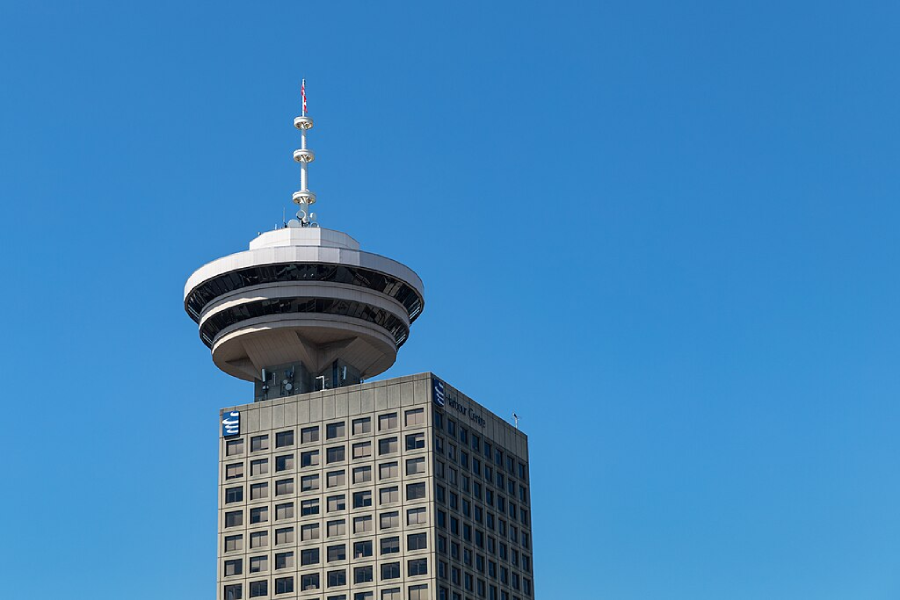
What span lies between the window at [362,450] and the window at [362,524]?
24.0ft

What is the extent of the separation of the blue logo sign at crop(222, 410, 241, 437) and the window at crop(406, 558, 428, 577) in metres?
27.9

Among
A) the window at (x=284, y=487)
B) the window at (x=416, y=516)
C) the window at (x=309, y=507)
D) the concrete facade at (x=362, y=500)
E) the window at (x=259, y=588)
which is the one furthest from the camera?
the window at (x=284, y=487)

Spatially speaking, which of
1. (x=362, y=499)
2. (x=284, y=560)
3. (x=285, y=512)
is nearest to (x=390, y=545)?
(x=362, y=499)

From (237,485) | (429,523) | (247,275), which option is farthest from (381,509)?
(247,275)

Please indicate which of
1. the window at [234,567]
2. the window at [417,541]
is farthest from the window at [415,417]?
the window at [234,567]

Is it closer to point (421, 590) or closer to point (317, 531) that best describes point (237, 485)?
point (317, 531)

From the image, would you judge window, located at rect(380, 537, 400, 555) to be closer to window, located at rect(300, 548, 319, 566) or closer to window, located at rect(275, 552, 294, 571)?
window, located at rect(300, 548, 319, 566)

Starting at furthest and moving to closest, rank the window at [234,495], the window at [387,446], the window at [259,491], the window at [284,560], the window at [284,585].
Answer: the window at [234,495] < the window at [259,491] < the window at [387,446] < the window at [284,560] < the window at [284,585]

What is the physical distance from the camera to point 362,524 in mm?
186000

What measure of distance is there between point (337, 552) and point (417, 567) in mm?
9860

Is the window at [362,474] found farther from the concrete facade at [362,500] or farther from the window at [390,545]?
the window at [390,545]

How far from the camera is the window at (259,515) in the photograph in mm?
190375

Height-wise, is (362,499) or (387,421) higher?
(387,421)

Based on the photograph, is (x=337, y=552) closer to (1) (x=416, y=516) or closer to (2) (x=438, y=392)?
(1) (x=416, y=516)
